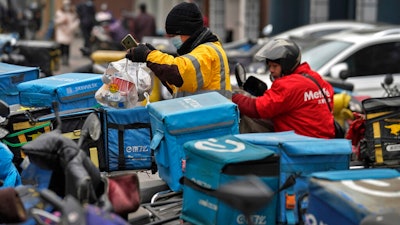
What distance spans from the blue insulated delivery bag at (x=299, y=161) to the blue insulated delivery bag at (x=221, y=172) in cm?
8

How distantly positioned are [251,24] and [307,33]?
35.8 feet

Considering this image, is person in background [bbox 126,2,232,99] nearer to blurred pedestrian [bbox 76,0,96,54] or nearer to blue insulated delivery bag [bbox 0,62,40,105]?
blue insulated delivery bag [bbox 0,62,40,105]

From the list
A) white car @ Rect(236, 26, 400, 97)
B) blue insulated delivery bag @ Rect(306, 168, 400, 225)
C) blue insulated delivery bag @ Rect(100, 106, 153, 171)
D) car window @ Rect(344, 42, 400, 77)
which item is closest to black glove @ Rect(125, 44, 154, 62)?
blue insulated delivery bag @ Rect(100, 106, 153, 171)

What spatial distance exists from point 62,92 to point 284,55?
1849mm

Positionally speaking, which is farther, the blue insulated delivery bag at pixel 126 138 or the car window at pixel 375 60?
the car window at pixel 375 60

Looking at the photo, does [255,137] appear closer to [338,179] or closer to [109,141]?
[338,179]

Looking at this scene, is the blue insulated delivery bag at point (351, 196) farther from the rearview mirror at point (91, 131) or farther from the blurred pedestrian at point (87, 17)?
the blurred pedestrian at point (87, 17)

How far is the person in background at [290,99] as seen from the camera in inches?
246

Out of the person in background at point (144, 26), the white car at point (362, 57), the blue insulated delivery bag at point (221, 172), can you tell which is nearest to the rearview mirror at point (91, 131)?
the blue insulated delivery bag at point (221, 172)

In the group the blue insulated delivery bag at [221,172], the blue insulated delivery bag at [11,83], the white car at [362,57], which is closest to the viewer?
the blue insulated delivery bag at [221,172]

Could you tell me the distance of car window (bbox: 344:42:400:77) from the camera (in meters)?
12.1

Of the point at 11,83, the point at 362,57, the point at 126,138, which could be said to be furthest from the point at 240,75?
the point at 362,57

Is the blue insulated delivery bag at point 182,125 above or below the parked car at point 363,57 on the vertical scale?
above

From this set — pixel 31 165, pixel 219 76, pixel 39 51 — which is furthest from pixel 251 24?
pixel 31 165
